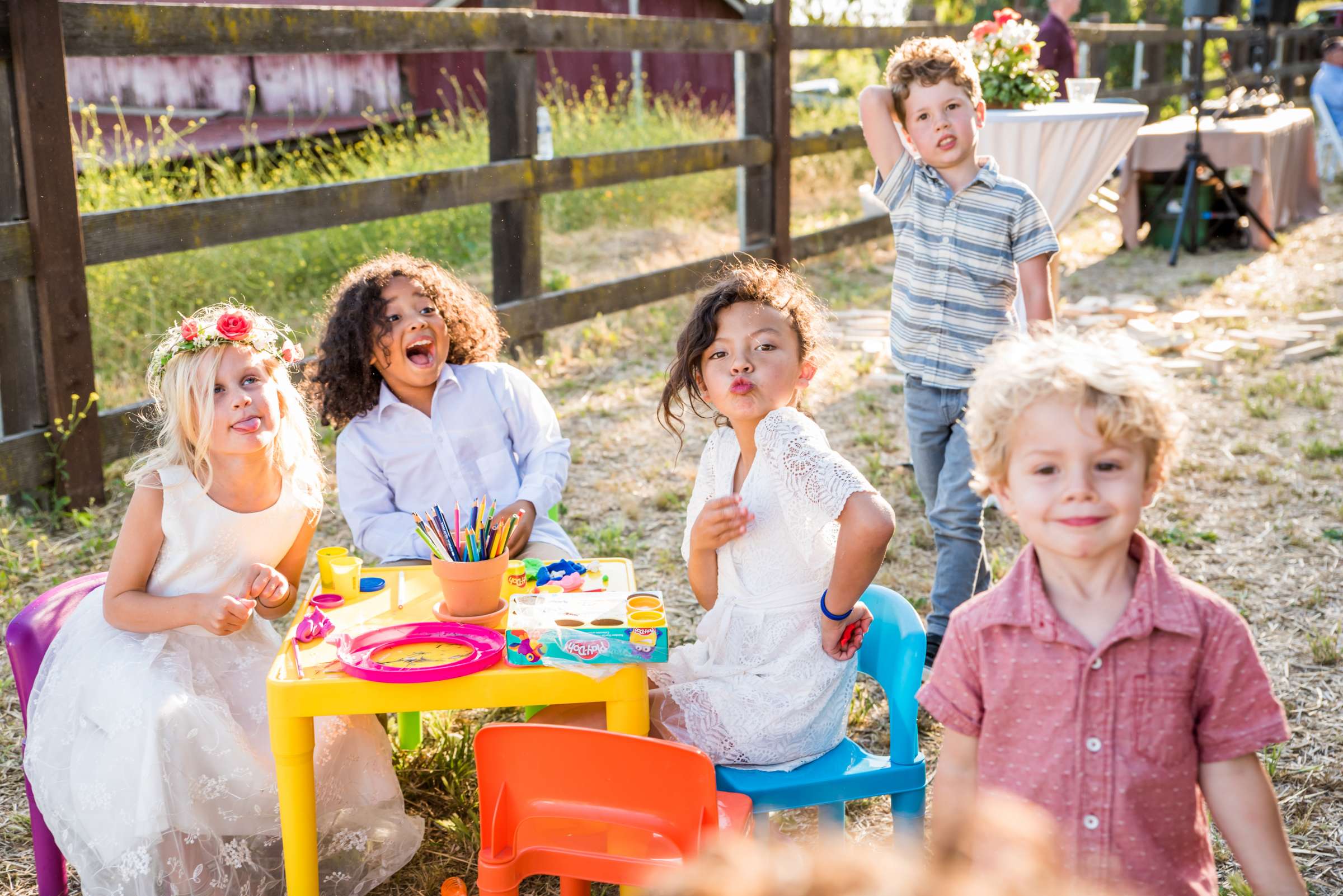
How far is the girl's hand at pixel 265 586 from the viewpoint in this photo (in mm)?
2250

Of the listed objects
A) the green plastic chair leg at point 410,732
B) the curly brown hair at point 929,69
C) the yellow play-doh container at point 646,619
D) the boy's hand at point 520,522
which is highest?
the curly brown hair at point 929,69

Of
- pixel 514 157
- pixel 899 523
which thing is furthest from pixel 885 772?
pixel 514 157

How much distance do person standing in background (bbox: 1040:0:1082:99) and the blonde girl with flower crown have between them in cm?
626

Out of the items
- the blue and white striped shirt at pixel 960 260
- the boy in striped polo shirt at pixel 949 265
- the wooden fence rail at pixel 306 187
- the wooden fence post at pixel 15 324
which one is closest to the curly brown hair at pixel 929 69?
the boy in striped polo shirt at pixel 949 265

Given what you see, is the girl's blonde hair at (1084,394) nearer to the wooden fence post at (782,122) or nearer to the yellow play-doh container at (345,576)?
the yellow play-doh container at (345,576)

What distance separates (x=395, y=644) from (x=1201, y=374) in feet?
15.4

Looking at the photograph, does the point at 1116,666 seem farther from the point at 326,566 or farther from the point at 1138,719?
the point at 326,566

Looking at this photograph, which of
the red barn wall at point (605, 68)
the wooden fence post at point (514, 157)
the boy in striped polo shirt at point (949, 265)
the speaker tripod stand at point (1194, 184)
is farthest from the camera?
the red barn wall at point (605, 68)

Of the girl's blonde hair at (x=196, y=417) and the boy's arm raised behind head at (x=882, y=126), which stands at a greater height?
the boy's arm raised behind head at (x=882, y=126)

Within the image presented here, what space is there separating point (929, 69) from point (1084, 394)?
177 cm

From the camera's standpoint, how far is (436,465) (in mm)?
2885

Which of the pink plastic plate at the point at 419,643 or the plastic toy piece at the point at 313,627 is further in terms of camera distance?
the plastic toy piece at the point at 313,627

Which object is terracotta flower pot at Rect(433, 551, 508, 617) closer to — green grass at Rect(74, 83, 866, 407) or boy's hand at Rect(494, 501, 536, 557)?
boy's hand at Rect(494, 501, 536, 557)

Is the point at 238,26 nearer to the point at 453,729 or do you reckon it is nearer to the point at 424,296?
the point at 424,296
